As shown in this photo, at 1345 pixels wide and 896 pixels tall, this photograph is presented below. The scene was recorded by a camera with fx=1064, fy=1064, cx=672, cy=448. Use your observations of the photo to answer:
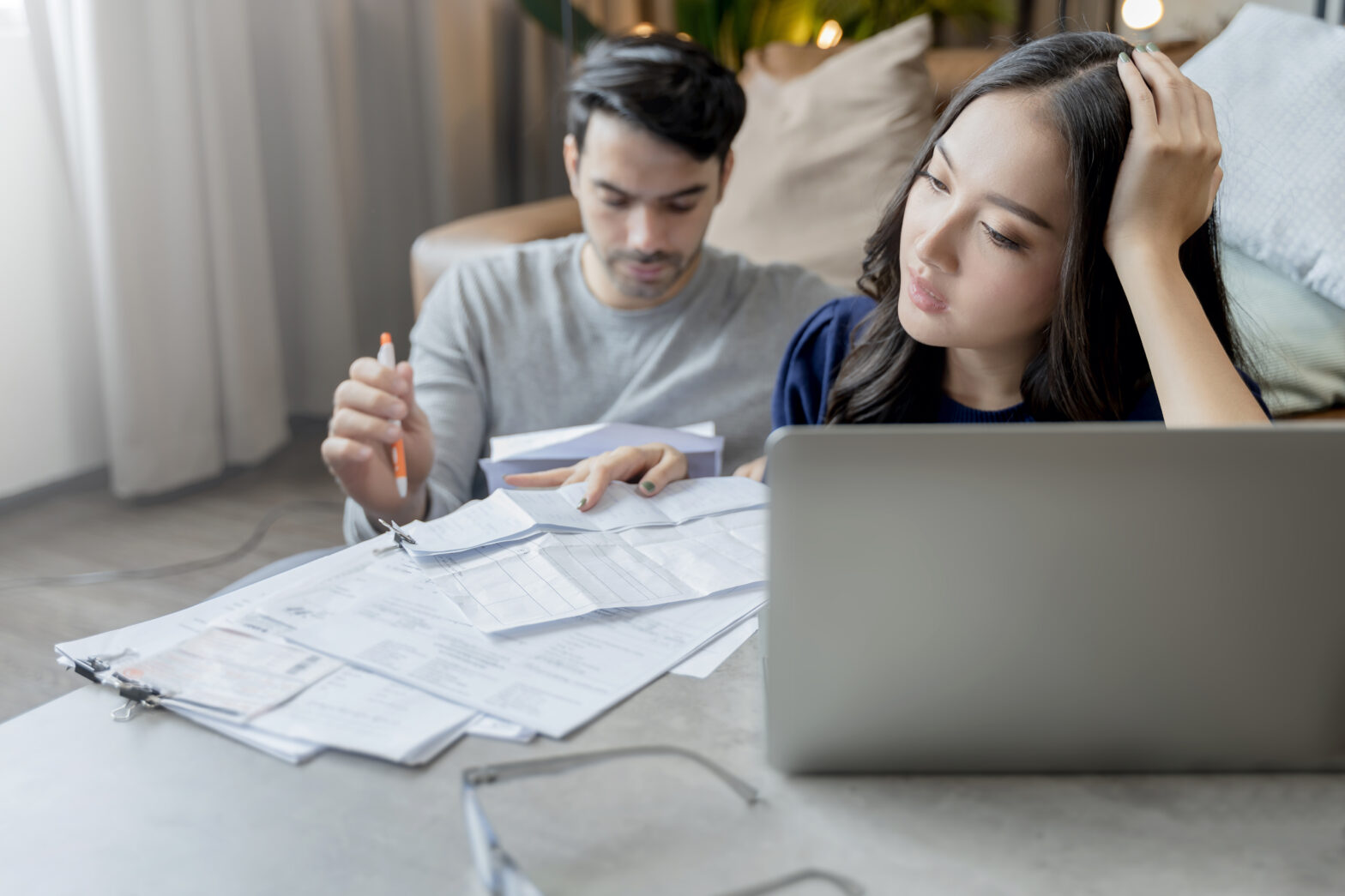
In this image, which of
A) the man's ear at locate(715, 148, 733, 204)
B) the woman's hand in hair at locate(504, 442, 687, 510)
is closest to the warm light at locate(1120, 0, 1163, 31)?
the man's ear at locate(715, 148, 733, 204)

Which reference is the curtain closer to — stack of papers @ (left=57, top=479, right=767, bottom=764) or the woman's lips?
stack of papers @ (left=57, top=479, right=767, bottom=764)

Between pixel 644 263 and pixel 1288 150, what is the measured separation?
2.62ft

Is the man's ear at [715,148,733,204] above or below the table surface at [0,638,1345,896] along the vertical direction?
above

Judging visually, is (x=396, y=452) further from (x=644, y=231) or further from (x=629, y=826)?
(x=629, y=826)

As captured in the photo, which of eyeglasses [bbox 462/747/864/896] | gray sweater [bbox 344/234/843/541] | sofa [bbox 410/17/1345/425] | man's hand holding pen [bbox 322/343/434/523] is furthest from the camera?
sofa [bbox 410/17/1345/425]

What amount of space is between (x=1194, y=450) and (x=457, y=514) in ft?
1.71

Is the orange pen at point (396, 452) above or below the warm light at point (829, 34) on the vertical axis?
below

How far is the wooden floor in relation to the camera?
1672 millimetres

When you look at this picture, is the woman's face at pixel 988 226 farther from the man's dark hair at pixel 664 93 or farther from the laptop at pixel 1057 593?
the man's dark hair at pixel 664 93

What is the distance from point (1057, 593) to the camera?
1.48 ft

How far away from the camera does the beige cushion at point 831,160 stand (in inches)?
77.6

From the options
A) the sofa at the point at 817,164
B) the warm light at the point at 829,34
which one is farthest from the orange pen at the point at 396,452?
the warm light at the point at 829,34

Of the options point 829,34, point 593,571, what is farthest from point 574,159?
point 829,34

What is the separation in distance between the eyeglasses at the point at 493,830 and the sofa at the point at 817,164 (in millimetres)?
1420
